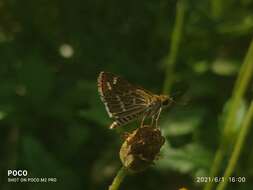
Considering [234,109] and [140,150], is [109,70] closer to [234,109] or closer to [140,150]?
[234,109]

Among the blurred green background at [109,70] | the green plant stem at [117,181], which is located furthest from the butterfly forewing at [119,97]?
the blurred green background at [109,70]

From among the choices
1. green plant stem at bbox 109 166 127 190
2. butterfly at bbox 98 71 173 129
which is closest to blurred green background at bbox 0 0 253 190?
butterfly at bbox 98 71 173 129

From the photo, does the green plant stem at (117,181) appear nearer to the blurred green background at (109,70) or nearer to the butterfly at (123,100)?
the butterfly at (123,100)

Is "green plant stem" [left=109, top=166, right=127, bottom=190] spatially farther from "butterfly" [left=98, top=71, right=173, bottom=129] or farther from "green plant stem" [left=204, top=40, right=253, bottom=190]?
"green plant stem" [left=204, top=40, right=253, bottom=190]

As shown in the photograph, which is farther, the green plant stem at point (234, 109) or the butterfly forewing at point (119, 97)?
the green plant stem at point (234, 109)

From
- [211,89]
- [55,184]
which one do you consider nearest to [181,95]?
[211,89]

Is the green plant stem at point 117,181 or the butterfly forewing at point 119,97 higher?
the butterfly forewing at point 119,97

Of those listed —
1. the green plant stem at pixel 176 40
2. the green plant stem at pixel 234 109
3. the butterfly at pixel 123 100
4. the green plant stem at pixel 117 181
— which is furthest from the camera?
the green plant stem at pixel 176 40
